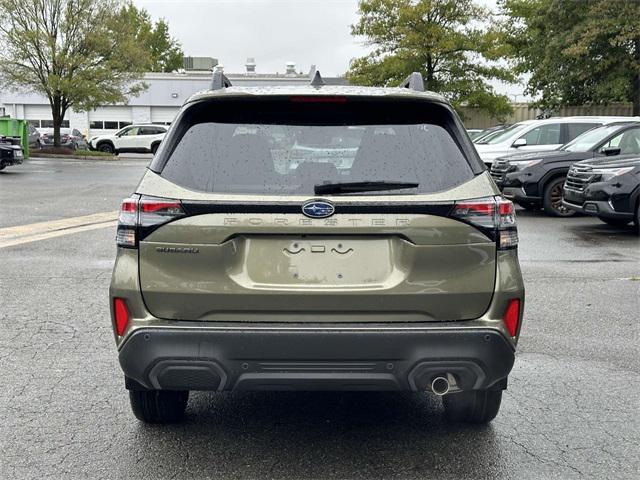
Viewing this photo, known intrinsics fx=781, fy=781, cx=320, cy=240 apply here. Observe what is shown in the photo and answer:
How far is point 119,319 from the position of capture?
11.2 feet

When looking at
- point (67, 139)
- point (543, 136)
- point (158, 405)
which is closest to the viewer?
point (158, 405)

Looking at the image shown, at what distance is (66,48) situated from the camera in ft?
121

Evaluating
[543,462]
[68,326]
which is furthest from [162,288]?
[68,326]

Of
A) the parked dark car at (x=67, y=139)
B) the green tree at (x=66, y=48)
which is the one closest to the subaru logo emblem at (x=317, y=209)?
the green tree at (x=66, y=48)

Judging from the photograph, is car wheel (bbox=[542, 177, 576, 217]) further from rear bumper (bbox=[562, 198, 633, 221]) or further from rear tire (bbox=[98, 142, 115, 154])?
rear tire (bbox=[98, 142, 115, 154])

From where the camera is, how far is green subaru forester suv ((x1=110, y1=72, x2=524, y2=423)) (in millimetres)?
3246

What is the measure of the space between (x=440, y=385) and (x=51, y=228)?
31.9 ft

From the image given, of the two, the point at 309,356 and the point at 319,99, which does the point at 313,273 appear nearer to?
the point at 309,356

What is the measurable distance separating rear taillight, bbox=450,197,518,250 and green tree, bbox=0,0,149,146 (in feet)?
117

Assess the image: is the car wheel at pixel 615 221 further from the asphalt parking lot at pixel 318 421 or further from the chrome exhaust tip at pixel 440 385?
the chrome exhaust tip at pixel 440 385

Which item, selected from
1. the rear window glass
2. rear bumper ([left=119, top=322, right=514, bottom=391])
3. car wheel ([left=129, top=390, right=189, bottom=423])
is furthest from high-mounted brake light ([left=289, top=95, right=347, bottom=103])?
car wheel ([left=129, top=390, right=189, bottom=423])

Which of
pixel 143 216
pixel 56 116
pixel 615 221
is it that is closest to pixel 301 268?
pixel 143 216

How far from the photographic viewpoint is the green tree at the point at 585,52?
28.2 m

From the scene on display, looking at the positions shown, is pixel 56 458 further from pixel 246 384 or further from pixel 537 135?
pixel 537 135
